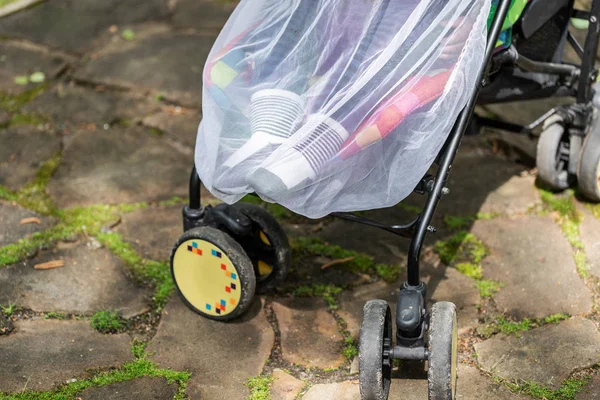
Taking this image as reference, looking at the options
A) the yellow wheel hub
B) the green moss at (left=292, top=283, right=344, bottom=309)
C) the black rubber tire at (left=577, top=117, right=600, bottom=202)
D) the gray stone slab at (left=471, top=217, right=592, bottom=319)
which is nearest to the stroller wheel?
the yellow wheel hub

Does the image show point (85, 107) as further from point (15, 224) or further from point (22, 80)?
point (15, 224)

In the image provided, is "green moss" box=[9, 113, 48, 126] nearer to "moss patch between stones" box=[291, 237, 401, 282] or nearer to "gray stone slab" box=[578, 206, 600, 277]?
"moss patch between stones" box=[291, 237, 401, 282]

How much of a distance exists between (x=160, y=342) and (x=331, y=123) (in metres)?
0.97

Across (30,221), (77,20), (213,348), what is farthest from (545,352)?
(77,20)

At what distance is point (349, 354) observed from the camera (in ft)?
8.61

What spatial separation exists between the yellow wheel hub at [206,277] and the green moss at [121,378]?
0.90 feet

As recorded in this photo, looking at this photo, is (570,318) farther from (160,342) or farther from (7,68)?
(7,68)

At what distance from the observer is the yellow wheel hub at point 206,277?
264cm

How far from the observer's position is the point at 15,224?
3.22 m

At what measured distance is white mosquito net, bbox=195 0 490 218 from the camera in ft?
7.45

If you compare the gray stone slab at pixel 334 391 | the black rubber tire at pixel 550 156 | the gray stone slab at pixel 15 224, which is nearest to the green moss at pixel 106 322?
the gray stone slab at pixel 15 224

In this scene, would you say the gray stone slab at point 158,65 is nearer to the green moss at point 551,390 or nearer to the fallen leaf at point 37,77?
the fallen leaf at point 37,77

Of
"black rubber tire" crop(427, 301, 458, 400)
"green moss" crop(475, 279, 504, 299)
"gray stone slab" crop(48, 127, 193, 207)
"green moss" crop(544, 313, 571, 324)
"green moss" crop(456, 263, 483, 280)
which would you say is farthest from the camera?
"gray stone slab" crop(48, 127, 193, 207)

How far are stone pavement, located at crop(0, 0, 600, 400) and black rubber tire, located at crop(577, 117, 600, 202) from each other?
0.12 metres
